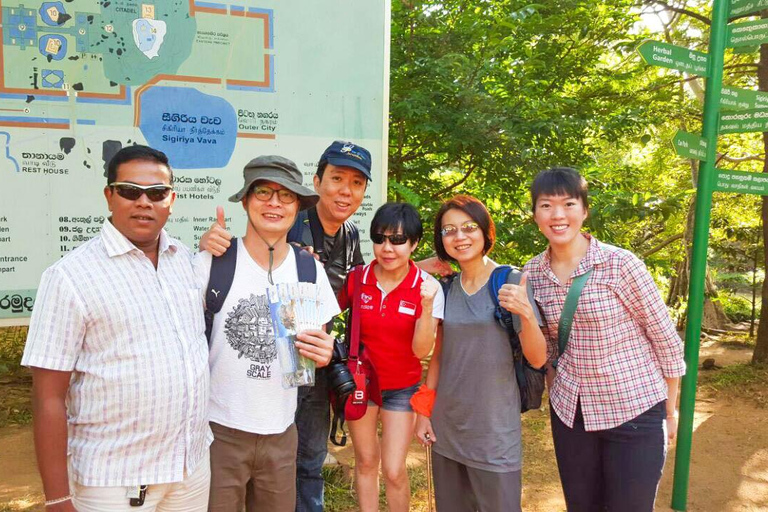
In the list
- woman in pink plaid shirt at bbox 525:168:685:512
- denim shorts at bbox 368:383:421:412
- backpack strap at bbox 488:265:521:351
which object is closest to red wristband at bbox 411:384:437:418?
denim shorts at bbox 368:383:421:412

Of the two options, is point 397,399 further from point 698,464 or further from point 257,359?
point 698,464

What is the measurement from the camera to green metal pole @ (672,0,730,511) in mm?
4156

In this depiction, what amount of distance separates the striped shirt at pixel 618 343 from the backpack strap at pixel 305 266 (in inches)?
46.7

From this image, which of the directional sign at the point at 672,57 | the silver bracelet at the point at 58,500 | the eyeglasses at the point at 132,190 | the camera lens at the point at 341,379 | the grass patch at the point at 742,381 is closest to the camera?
the silver bracelet at the point at 58,500

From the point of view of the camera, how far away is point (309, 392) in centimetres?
312

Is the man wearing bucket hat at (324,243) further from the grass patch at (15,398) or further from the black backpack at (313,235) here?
the grass patch at (15,398)

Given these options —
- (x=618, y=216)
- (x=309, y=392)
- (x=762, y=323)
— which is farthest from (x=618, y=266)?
Result: (x=762, y=323)

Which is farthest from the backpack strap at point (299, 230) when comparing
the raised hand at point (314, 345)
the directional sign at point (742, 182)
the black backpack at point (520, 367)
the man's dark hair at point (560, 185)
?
the directional sign at point (742, 182)

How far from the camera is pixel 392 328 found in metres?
2.95

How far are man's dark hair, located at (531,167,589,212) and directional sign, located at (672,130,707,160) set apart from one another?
169 centimetres

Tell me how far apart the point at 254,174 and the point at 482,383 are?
143 cm

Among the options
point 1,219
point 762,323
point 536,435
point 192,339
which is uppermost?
point 1,219

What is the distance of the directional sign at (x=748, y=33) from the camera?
411cm

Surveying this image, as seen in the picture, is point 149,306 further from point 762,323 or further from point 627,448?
point 762,323
